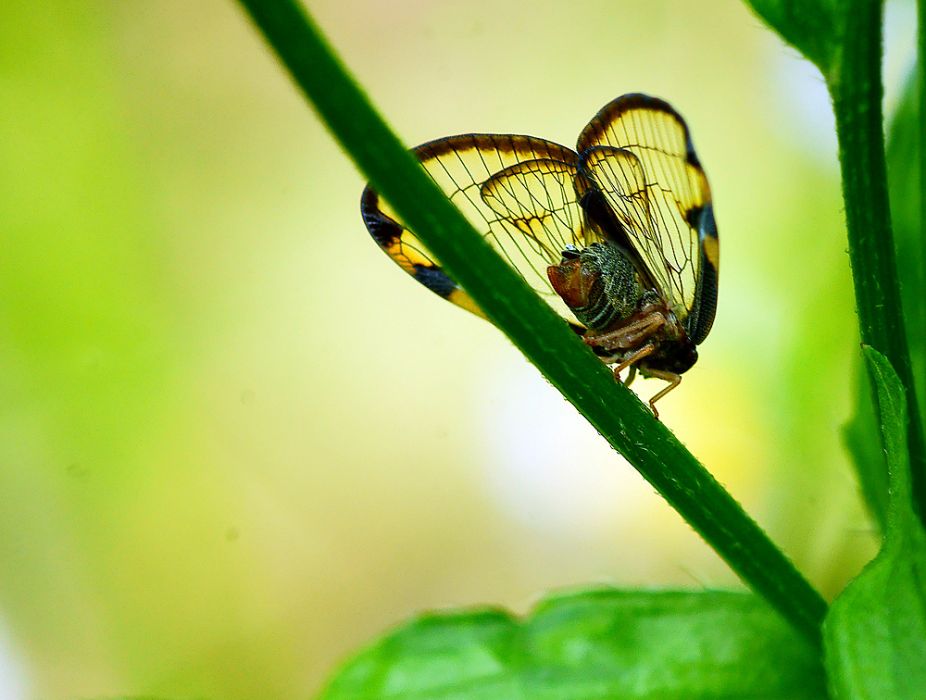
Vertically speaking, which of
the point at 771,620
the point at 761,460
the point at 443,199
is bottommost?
the point at 761,460

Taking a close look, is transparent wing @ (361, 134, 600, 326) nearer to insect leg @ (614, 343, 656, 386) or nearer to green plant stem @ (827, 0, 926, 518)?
insect leg @ (614, 343, 656, 386)

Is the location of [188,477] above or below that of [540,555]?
above

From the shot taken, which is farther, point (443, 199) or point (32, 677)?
point (32, 677)

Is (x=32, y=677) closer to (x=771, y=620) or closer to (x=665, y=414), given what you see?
(x=665, y=414)

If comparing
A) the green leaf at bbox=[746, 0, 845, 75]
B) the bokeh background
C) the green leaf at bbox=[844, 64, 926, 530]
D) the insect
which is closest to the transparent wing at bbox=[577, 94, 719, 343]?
the insect

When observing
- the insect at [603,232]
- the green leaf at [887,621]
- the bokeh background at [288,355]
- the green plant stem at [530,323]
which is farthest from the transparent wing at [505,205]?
the bokeh background at [288,355]

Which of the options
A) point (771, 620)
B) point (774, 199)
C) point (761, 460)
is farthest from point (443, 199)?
point (774, 199)
